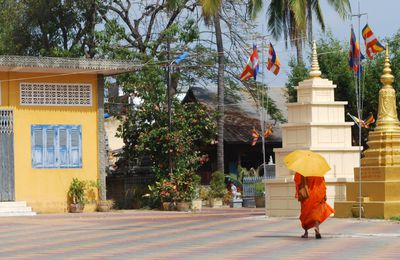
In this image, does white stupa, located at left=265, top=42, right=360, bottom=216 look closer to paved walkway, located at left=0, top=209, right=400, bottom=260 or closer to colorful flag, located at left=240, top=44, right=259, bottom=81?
paved walkway, located at left=0, top=209, right=400, bottom=260

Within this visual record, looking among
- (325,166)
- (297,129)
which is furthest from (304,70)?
(325,166)

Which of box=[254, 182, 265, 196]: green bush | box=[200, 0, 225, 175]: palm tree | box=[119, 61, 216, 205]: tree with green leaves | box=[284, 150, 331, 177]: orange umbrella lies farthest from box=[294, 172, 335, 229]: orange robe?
box=[200, 0, 225, 175]: palm tree

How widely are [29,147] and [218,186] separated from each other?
7694 millimetres

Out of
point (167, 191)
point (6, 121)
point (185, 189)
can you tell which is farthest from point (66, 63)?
point (185, 189)

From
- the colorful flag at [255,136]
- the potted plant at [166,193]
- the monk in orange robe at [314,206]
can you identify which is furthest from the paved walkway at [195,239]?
the colorful flag at [255,136]

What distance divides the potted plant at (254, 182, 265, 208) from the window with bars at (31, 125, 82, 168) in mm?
6844

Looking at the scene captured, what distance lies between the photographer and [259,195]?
35562 millimetres

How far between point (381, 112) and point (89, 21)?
1982 centimetres

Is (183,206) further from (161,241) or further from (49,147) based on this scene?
(161,241)

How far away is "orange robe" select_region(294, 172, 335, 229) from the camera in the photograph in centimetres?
1877

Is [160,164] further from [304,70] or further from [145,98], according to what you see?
[304,70]

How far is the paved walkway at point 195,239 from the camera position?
52.0ft

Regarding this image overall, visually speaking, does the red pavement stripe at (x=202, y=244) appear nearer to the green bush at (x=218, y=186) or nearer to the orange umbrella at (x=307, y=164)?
the orange umbrella at (x=307, y=164)

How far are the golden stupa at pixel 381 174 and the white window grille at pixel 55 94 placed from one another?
10.9 meters
